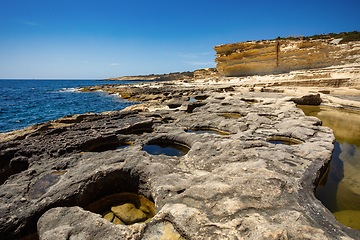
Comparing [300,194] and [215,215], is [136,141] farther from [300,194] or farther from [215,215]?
[300,194]

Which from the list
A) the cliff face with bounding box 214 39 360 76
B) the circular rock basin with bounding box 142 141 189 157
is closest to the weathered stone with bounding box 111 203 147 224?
the circular rock basin with bounding box 142 141 189 157

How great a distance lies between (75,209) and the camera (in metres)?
2.87

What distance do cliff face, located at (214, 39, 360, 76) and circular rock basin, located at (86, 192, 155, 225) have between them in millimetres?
26774

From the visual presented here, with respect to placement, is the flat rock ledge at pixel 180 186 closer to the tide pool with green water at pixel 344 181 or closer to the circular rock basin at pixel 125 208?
the circular rock basin at pixel 125 208

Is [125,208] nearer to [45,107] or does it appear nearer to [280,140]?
[280,140]

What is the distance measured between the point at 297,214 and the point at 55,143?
6.08m

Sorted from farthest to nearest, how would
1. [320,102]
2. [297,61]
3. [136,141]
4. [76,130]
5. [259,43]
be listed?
[259,43], [297,61], [320,102], [76,130], [136,141]

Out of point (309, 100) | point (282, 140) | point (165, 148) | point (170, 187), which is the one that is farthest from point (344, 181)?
point (309, 100)

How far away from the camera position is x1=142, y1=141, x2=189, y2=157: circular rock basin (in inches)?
214

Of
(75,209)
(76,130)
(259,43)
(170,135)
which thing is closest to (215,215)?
(75,209)

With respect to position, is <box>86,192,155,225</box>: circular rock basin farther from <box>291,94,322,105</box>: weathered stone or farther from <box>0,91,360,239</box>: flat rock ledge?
<box>291,94,322,105</box>: weathered stone

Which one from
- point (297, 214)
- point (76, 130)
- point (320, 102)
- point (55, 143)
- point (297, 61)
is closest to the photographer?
point (297, 214)

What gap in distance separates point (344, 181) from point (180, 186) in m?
3.84

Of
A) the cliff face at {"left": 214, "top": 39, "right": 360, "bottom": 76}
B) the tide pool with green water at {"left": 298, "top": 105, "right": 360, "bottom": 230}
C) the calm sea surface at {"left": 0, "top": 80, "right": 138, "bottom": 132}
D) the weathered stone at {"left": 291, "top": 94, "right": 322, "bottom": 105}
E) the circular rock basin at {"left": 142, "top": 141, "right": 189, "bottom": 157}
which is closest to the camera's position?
the tide pool with green water at {"left": 298, "top": 105, "right": 360, "bottom": 230}
